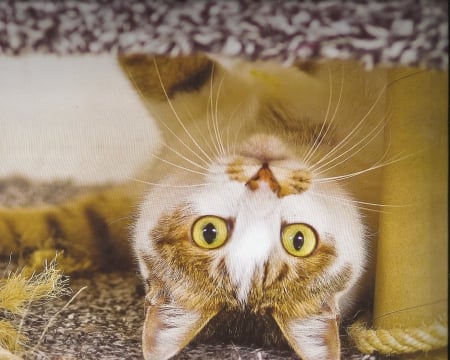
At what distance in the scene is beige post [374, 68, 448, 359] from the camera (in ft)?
2.31

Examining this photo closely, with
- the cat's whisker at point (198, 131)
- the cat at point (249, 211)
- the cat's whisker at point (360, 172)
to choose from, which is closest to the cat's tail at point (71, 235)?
the cat at point (249, 211)

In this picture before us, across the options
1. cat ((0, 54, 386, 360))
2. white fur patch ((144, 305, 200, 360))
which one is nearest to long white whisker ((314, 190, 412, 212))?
cat ((0, 54, 386, 360))

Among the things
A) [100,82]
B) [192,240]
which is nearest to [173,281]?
[192,240]

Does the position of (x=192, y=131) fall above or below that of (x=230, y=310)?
above

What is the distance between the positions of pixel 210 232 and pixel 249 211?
2.4 inches

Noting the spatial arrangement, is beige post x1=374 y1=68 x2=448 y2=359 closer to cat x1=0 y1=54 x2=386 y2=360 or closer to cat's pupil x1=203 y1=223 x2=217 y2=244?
cat x1=0 y1=54 x2=386 y2=360

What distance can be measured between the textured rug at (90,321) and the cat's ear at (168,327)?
1 cm

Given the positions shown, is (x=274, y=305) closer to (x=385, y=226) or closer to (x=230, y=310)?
(x=230, y=310)

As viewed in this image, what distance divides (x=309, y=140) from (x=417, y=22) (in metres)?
0.21

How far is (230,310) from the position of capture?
0.81m

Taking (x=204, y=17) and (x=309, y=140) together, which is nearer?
(x=204, y=17)

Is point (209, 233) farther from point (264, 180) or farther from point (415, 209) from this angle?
point (415, 209)

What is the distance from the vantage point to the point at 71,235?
0.84 meters

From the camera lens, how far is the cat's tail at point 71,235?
32.4 inches
